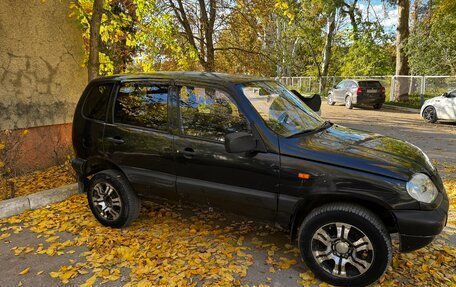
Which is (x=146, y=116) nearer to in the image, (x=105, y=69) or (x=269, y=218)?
(x=269, y=218)

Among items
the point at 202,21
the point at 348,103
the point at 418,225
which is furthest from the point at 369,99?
the point at 418,225

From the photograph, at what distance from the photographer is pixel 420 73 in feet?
71.8

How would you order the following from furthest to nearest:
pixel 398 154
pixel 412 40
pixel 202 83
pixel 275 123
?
pixel 412 40 → pixel 202 83 → pixel 275 123 → pixel 398 154

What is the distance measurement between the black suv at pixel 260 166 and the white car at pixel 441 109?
1053cm

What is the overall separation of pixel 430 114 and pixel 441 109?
56 centimetres

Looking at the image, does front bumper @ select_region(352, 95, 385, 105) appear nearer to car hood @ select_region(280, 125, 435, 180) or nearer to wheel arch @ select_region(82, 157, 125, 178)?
car hood @ select_region(280, 125, 435, 180)

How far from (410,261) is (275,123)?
6.27ft

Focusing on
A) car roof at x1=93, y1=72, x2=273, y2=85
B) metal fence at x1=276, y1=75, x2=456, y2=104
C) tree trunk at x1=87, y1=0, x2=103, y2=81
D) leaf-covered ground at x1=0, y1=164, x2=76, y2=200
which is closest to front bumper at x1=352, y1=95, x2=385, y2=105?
metal fence at x1=276, y1=75, x2=456, y2=104

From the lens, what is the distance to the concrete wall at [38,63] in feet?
18.9

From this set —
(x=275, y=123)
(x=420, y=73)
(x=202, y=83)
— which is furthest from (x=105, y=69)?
(x=420, y=73)

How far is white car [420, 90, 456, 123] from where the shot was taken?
479 inches

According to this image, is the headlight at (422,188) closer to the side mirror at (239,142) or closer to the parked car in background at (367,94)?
the side mirror at (239,142)

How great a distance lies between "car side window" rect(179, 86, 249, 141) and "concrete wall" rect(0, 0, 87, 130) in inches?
151

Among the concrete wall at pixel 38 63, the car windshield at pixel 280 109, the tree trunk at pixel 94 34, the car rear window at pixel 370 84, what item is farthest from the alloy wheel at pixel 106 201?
the car rear window at pixel 370 84
